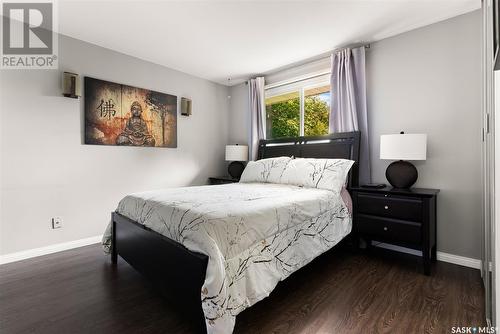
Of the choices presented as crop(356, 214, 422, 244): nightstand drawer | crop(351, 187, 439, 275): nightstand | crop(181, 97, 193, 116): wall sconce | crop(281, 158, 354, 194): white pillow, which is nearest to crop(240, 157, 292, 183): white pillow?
crop(281, 158, 354, 194): white pillow

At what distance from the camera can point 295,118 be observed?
3.93 m

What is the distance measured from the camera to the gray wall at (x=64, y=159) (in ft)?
8.39

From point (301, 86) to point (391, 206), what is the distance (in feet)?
7.23

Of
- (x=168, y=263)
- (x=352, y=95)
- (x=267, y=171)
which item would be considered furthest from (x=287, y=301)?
(x=352, y=95)

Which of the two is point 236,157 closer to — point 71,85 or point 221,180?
point 221,180

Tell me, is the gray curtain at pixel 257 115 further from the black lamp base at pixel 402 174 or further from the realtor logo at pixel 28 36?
the realtor logo at pixel 28 36

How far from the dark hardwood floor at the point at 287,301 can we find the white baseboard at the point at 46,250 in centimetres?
12

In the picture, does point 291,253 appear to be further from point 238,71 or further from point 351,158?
point 238,71

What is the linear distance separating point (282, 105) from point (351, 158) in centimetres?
159

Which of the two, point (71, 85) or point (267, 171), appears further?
point (267, 171)

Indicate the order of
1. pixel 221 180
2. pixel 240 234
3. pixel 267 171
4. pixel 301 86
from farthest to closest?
1. pixel 221 180
2. pixel 301 86
3. pixel 267 171
4. pixel 240 234

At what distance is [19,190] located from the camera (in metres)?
2.59

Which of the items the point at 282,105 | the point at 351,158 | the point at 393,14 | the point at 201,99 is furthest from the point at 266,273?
the point at 201,99

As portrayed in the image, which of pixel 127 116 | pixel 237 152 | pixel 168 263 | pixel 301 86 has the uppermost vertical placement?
pixel 301 86
